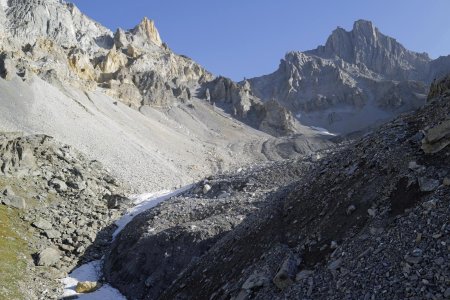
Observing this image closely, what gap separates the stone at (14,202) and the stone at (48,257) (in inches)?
310

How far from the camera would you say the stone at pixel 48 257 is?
31.8 m

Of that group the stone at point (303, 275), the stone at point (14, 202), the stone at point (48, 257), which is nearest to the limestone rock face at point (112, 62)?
the stone at point (14, 202)

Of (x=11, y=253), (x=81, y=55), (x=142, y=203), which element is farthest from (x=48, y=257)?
(x=81, y=55)

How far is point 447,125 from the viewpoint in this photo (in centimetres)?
1573

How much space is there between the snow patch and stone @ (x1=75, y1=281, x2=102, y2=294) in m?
0.31

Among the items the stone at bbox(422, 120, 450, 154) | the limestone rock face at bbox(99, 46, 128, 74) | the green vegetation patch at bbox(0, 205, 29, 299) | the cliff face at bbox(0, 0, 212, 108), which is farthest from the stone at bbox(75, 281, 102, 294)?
the limestone rock face at bbox(99, 46, 128, 74)

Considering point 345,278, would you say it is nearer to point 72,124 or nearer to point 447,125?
point 447,125

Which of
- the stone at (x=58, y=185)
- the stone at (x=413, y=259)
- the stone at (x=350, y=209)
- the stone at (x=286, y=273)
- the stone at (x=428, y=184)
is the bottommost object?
the stone at (x=58, y=185)

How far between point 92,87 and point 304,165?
86.6 m

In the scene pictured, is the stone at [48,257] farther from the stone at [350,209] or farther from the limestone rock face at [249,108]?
the limestone rock face at [249,108]

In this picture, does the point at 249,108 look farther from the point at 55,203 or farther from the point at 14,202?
the point at 14,202

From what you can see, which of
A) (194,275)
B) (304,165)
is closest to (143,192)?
(304,165)

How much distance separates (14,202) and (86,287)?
1436cm

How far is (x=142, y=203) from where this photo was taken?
168 ft
